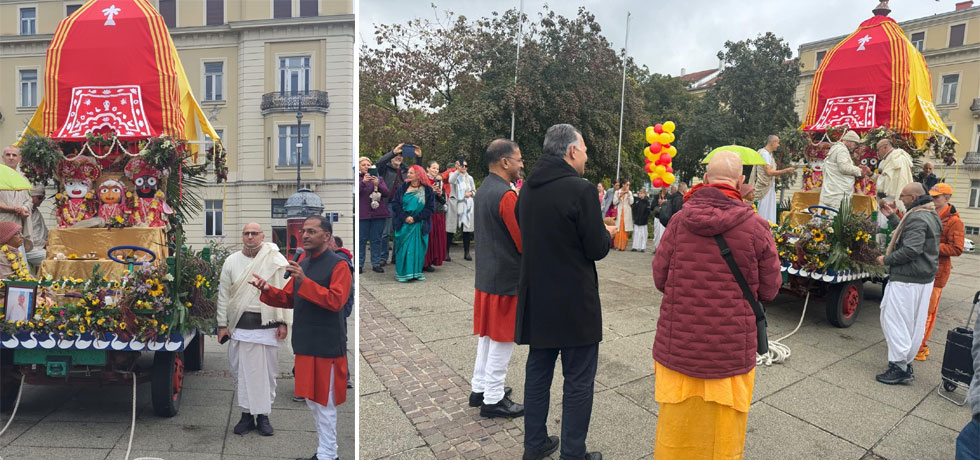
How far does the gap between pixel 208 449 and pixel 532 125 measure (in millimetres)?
13360

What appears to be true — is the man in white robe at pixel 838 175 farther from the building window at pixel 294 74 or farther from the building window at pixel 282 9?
the building window at pixel 282 9

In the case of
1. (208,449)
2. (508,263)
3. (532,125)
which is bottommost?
(208,449)

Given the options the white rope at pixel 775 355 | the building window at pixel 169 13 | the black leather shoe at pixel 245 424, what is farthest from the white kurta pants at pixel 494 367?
the building window at pixel 169 13

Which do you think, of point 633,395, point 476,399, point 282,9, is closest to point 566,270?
point 476,399

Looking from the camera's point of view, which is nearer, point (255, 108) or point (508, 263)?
point (508, 263)

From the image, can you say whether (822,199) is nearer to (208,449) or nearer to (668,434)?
(668,434)

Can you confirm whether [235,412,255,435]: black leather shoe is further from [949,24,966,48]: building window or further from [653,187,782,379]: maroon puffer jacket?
[949,24,966,48]: building window

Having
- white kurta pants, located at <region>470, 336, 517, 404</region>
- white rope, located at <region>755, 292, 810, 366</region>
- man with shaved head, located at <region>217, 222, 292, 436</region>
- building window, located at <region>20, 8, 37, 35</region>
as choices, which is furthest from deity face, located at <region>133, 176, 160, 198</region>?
white rope, located at <region>755, 292, 810, 366</region>

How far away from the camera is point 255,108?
480cm

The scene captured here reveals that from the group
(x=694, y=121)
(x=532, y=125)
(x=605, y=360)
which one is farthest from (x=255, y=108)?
(x=694, y=121)

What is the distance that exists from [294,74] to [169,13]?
1779 millimetres

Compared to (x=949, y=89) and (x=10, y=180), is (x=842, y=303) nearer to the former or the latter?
(x=10, y=180)

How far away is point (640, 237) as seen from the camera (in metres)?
13.7

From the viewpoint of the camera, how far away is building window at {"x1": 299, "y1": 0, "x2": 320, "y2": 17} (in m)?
4.35
